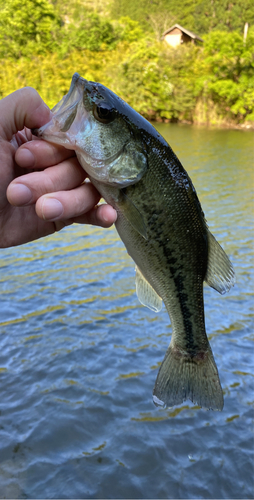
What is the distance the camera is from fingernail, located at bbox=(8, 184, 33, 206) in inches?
70.7

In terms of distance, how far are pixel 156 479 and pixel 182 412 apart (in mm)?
983

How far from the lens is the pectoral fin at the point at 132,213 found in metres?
1.99

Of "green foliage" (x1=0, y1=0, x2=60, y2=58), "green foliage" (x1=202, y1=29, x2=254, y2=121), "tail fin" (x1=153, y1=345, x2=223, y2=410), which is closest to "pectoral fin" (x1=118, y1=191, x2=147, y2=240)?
"tail fin" (x1=153, y1=345, x2=223, y2=410)

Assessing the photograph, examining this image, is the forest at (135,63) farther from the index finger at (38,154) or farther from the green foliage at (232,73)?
the index finger at (38,154)

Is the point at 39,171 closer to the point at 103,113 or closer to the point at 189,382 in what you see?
the point at 103,113

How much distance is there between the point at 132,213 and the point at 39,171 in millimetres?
546

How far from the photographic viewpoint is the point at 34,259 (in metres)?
8.72

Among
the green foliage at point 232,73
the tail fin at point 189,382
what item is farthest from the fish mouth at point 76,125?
the green foliage at point 232,73

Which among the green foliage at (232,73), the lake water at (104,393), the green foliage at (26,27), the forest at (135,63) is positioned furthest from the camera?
the green foliage at (26,27)

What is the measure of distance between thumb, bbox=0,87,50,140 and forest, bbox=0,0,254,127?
3744 centimetres

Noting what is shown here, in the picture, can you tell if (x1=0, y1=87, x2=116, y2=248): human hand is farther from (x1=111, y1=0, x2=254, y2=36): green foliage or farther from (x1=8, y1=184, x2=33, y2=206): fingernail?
(x1=111, y1=0, x2=254, y2=36): green foliage

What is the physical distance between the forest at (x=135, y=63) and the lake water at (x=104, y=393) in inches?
1309

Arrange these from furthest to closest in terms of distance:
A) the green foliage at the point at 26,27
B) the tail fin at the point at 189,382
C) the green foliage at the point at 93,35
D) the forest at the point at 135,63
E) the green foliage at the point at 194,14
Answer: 1. the green foliage at the point at 194,14
2. the green foliage at the point at 93,35
3. the green foliage at the point at 26,27
4. the forest at the point at 135,63
5. the tail fin at the point at 189,382

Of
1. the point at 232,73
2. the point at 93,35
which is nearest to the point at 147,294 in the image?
the point at 232,73
